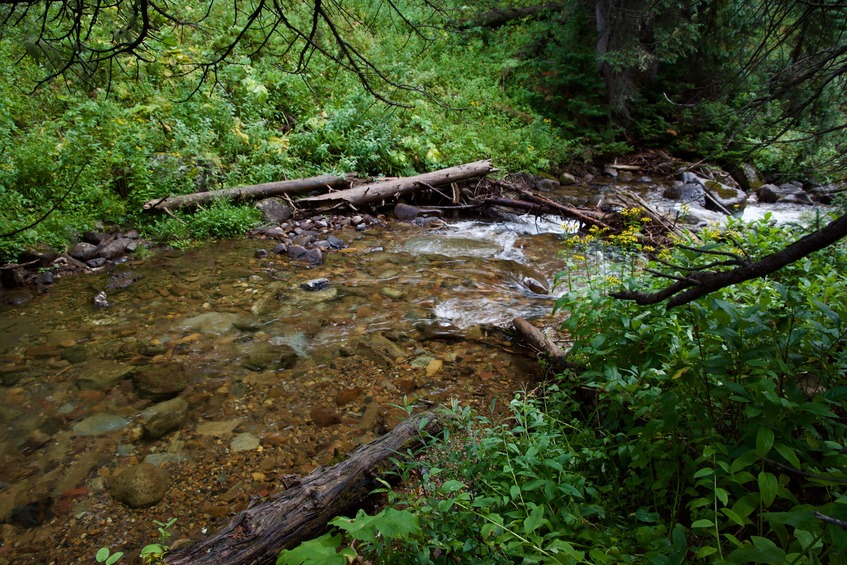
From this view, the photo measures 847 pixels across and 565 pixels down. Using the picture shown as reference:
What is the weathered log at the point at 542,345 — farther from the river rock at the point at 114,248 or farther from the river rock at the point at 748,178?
the river rock at the point at 748,178

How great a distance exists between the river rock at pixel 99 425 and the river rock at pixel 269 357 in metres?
1.19

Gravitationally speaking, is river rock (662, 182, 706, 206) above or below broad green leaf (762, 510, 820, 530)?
below

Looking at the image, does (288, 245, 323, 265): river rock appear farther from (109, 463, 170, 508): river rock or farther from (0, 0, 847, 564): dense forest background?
(109, 463, 170, 508): river rock

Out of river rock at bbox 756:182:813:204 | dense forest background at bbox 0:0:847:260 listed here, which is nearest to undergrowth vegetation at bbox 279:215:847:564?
dense forest background at bbox 0:0:847:260

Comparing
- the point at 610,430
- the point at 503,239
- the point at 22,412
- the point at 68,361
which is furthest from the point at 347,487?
the point at 503,239

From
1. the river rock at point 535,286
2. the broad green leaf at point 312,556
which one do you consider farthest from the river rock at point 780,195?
the broad green leaf at point 312,556

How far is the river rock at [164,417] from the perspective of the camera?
12.6 ft

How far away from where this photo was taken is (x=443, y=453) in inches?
119

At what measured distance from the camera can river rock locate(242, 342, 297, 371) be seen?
475 cm

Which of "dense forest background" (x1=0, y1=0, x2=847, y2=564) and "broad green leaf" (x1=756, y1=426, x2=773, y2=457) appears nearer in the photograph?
"broad green leaf" (x1=756, y1=426, x2=773, y2=457)

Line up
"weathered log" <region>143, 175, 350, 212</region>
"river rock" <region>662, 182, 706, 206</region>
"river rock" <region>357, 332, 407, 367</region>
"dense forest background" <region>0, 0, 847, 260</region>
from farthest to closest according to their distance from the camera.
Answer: "river rock" <region>662, 182, 706, 206</region> → "weathered log" <region>143, 175, 350, 212</region> → "river rock" <region>357, 332, 407, 367</region> → "dense forest background" <region>0, 0, 847, 260</region>

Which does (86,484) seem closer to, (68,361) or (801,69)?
(68,361)

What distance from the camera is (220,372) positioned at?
464 cm

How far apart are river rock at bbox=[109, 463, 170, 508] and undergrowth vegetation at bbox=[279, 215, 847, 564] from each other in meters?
1.72
